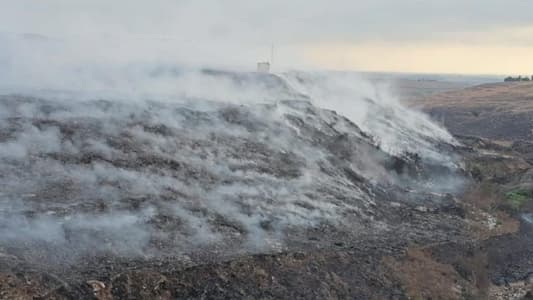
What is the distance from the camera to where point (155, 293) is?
1263 cm

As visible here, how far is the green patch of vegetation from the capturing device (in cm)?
2514

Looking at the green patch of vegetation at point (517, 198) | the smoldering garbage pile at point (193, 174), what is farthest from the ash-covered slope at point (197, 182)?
the green patch of vegetation at point (517, 198)

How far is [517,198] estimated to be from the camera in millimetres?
26141

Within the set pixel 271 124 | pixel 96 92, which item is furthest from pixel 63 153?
pixel 271 124

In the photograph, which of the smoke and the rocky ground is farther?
the smoke

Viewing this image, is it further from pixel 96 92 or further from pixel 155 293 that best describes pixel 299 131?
pixel 155 293

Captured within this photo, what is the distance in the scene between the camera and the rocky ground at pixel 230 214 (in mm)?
13477

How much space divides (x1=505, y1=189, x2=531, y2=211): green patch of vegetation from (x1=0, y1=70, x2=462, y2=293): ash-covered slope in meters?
2.50

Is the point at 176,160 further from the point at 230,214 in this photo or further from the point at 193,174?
the point at 230,214

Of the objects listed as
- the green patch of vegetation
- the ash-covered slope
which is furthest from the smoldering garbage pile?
the green patch of vegetation

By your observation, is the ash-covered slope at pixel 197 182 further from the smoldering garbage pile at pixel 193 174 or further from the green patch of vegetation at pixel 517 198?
the green patch of vegetation at pixel 517 198

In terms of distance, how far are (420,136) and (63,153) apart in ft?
76.2

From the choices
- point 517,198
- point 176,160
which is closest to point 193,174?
point 176,160

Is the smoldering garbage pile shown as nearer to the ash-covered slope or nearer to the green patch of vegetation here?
the ash-covered slope
